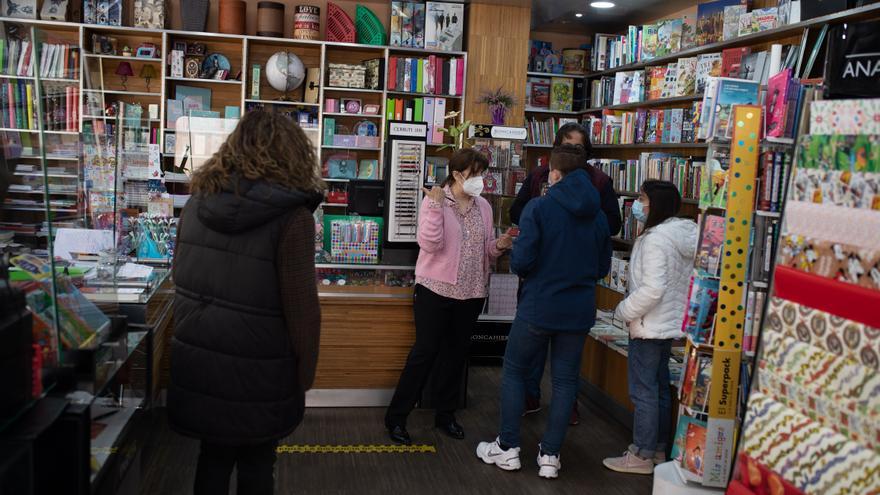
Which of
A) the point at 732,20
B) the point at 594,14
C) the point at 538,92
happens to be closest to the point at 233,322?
the point at 732,20

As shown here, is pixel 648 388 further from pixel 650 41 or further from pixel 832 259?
pixel 650 41

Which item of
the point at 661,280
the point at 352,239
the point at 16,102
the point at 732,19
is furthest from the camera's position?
the point at 732,19

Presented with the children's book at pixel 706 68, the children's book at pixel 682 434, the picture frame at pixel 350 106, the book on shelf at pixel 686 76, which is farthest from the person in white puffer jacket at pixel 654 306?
the picture frame at pixel 350 106

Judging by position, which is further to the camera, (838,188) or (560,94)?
(560,94)

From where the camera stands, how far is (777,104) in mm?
3211

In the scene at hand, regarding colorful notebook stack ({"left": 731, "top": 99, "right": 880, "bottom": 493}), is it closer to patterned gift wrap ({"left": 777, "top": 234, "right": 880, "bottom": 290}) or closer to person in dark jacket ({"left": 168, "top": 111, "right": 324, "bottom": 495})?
patterned gift wrap ({"left": 777, "top": 234, "right": 880, "bottom": 290})

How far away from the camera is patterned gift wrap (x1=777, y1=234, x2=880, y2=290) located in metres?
2.09

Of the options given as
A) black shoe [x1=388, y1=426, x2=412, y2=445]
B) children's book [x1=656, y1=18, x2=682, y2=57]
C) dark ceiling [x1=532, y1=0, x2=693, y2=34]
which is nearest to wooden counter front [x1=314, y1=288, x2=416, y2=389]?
black shoe [x1=388, y1=426, x2=412, y2=445]

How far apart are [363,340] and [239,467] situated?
2.16 m

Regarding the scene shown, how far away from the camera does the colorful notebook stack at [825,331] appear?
2.06m

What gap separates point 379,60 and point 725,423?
547 cm

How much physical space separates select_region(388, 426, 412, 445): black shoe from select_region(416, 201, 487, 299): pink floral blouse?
2.61 ft

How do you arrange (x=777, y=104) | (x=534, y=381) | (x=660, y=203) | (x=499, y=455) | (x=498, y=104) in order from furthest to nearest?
(x=498, y=104) → (x=534, y=381) → (x=499, y=455) → (x=660, y=203) → (x=777, y=104)

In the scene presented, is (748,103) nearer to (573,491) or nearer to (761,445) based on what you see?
(761,445)
